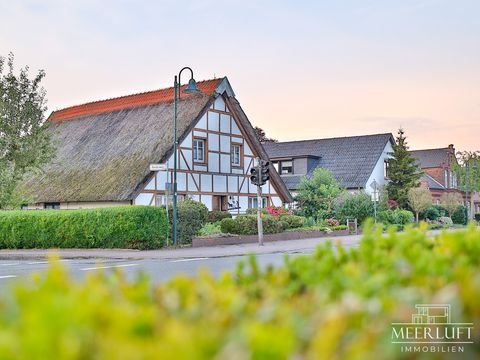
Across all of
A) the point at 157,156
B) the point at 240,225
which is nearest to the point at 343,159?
the point at 157,156

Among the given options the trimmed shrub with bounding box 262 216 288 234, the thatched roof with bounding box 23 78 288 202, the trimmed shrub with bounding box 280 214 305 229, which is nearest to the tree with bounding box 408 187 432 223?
the trimmed shrub with bounding box 280 214 305 229

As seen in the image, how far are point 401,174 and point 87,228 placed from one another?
33168mm

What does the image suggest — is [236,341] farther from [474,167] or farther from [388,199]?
[474,167]

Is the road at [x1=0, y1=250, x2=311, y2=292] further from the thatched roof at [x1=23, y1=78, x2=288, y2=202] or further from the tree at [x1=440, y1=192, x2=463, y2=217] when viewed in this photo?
the tree at [x1=440, y1=192, x2=463, y2=217]

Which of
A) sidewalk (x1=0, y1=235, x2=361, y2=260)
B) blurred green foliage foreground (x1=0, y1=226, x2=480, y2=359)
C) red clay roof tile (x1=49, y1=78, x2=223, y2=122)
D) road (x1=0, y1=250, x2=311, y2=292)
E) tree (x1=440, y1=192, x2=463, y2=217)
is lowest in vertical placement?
road (x1=0, y1=250, x2=311, y2=292)

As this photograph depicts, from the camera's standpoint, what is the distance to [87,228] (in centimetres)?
2650

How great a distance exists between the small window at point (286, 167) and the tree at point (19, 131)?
28.9 metres

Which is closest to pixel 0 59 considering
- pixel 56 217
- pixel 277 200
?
pixel 56 217

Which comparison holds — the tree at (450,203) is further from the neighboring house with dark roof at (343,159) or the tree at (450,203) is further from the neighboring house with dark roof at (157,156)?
the neighboring house with dark roof at (157,156)

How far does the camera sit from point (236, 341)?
1.72 m

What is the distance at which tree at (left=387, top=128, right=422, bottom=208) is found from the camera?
176 feet

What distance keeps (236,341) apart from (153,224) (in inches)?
969

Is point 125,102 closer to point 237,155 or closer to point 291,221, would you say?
point 237,155

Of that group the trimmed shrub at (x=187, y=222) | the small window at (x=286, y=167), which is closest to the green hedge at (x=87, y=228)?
the trimmed shrub at (x=187, y=222)
